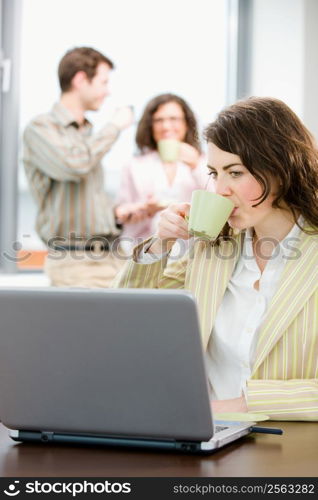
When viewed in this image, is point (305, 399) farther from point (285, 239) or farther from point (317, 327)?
point (285, 239)

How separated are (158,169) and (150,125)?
0.21m

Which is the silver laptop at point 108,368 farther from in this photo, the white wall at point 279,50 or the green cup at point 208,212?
the white wall at point 279,50

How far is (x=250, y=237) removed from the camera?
1.72 metres

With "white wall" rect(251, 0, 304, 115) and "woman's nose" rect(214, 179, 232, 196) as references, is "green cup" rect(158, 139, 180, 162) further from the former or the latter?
"woman's nose" rect(214, 179, 232, 196)

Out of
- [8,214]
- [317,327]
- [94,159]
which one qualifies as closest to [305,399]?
[317,327]

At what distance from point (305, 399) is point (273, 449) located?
11.2 inches

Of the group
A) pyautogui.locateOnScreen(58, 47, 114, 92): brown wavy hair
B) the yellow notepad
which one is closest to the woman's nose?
the yellow notepad

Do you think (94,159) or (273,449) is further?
(94,159)

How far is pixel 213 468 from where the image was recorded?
94cm

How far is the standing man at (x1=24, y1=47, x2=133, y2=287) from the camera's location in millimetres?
2979

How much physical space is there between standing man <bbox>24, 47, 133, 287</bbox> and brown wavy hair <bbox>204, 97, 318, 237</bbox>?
4.49 feet

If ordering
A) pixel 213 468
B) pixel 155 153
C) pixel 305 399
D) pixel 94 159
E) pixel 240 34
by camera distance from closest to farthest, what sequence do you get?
pixel 213 468
pixel 305 399
pixel 94 159
pixel 155 153
pixel 240 34

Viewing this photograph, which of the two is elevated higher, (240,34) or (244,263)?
(240,34)

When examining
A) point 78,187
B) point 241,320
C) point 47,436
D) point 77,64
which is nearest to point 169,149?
point 78,187
